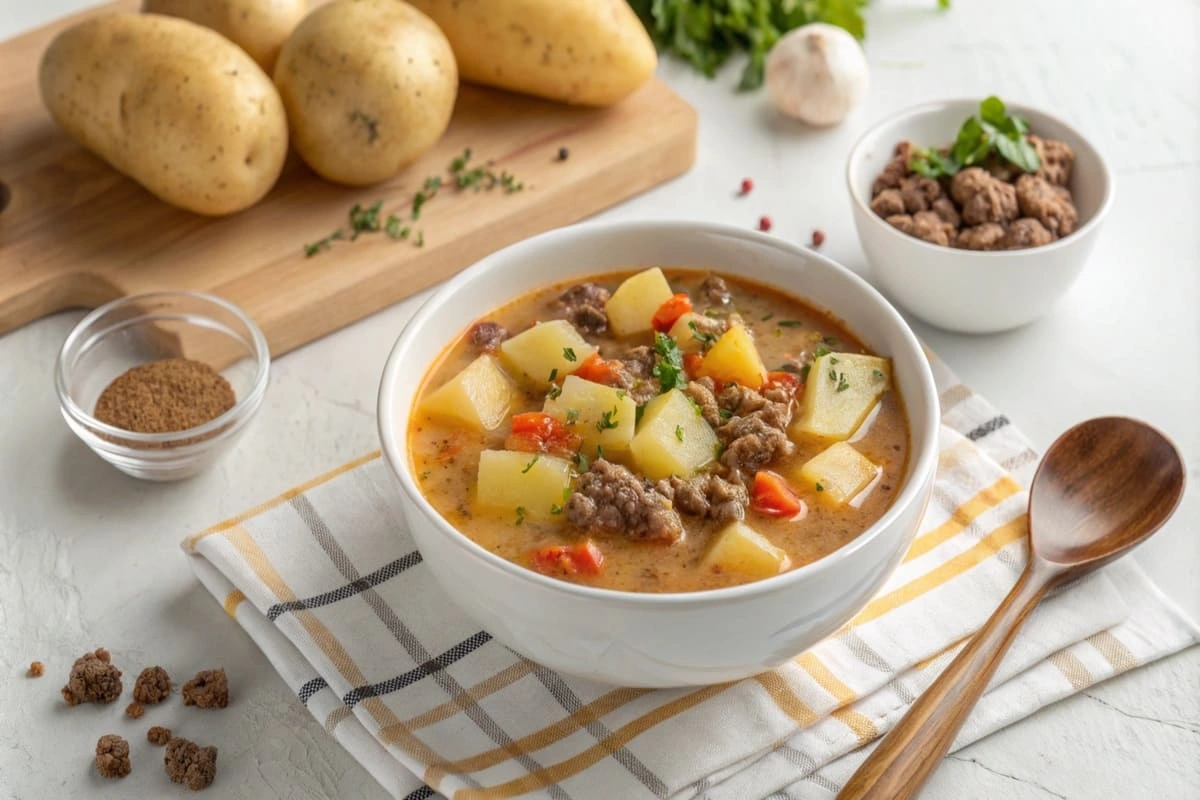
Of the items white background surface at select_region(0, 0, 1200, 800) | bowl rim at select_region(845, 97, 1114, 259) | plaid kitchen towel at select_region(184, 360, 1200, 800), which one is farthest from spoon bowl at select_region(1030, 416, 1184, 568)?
bowl rim at select_region(845, 97, 1114, 259)

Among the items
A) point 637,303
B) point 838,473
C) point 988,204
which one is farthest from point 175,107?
point 988,204

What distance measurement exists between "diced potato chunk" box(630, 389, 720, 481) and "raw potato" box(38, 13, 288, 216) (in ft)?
6.31

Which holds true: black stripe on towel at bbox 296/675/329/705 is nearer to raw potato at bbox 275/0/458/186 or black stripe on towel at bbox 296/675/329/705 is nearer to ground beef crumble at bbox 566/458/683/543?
ground beef crumble at bbox 566/458/683/543

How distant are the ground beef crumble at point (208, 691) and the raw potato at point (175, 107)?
1.83 meters

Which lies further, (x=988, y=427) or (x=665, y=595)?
(x=988, y=427)

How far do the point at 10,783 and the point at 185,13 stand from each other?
9.33 feet

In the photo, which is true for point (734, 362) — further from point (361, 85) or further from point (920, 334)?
point (361, 85)

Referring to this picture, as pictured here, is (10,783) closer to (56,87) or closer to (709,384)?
(709,384)

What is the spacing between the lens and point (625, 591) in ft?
9.92

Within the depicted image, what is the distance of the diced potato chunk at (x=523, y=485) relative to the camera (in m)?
3.25

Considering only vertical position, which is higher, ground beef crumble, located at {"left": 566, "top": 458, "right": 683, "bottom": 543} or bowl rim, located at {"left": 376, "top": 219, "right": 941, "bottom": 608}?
bowl rim, located at {"left": 376, "top": 219, "right": 941, "bottom": 608}

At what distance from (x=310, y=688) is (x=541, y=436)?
86 centimetres

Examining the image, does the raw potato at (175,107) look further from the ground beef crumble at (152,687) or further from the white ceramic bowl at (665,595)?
the ground beef crumble at (152,687)

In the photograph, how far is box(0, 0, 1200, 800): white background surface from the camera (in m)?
3.32
